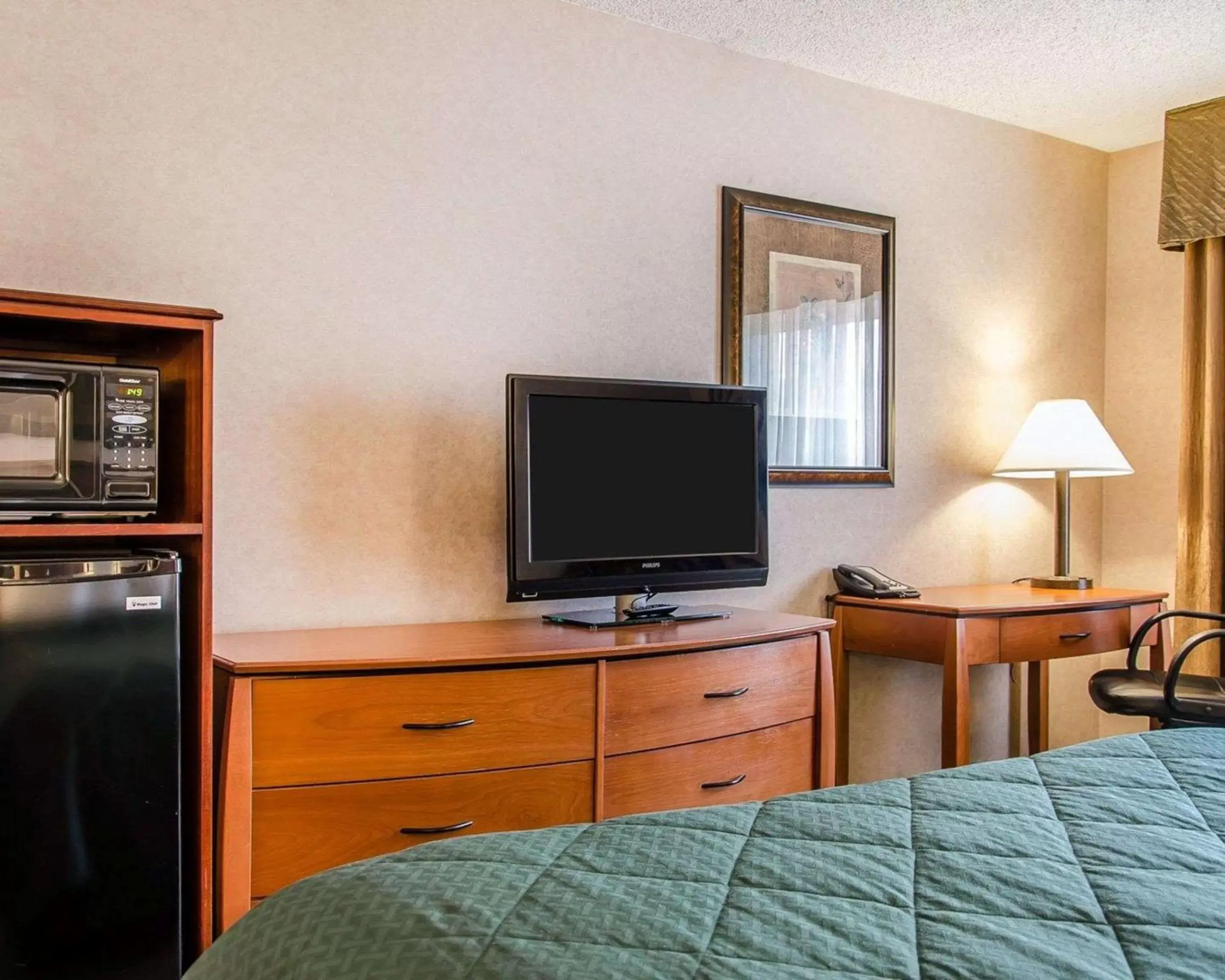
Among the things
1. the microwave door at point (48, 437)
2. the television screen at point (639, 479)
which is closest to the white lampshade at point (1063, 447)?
the television screen at point (639, 479)

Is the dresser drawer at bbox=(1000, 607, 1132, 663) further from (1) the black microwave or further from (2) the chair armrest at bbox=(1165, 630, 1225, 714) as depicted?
(1) the black microwave

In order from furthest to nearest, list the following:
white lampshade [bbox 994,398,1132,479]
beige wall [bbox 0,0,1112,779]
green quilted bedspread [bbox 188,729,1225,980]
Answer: white lampshade [bbox 994,398,1132,479]
beige wall [bbox 0,0,1112,779]
green quilted bedspread [bbox 188,729,1225,980]

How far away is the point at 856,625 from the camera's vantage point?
129 inches

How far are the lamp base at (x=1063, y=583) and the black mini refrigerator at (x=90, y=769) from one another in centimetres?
290

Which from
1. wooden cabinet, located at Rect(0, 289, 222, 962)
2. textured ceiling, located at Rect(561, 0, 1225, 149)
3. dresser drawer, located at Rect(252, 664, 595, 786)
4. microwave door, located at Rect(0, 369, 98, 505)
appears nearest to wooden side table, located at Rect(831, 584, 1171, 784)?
dresser drawer, located at Rect(252, 664, 595, 786)

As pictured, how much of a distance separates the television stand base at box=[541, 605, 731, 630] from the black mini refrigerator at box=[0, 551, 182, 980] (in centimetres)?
103

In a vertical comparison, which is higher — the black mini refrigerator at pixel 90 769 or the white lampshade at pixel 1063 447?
the white lampshade at pixel 1063 447

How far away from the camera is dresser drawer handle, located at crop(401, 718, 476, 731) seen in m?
2.05

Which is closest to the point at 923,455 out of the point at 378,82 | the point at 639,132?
the point at 639,132

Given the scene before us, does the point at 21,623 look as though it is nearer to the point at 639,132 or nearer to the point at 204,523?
the point at 204,523

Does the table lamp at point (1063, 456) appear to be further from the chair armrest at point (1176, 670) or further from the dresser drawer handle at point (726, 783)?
the dresser drawer handle at point (726, 783)

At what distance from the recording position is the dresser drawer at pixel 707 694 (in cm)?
230

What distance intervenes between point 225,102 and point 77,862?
5.43ft

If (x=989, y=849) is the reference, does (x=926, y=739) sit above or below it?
below
